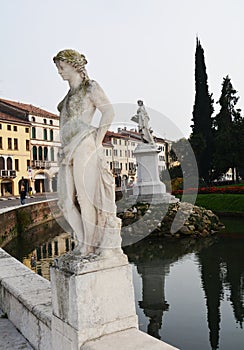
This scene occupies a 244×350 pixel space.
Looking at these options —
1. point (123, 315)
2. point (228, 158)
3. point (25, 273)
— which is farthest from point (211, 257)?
point (228, 158)

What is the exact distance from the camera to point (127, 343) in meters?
2.77

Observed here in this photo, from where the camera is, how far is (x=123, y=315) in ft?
9.90

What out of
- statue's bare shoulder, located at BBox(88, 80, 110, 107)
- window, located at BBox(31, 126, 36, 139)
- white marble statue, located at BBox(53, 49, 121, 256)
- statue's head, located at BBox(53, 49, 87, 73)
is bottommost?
white marble statue, located at BBox(53, 49, 121, 256)

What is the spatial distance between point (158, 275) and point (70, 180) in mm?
7783

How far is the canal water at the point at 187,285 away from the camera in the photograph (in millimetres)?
6730

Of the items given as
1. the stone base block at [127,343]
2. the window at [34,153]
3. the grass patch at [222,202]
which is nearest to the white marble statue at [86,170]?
the stone base block at [127,343]

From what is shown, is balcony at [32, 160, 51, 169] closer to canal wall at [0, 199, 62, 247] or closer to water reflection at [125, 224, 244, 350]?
canal wall at [0, 199, 62, 247]

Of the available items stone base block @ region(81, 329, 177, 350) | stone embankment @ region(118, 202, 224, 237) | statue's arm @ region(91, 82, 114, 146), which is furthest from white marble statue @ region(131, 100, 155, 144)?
stone base block @ region(81, 329, 177, 350)

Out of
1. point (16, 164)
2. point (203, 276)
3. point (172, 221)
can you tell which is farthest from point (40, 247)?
point (16, 164)

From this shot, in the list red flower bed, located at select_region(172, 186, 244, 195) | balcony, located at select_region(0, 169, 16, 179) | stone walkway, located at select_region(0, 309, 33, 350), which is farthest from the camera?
balcony, located at select_region(0, 169, 16, 179)

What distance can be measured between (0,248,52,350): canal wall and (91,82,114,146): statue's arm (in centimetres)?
162

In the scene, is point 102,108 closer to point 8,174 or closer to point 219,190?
point 219,190

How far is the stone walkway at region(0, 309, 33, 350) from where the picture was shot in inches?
144

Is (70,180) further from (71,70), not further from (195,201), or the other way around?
(195,201)
